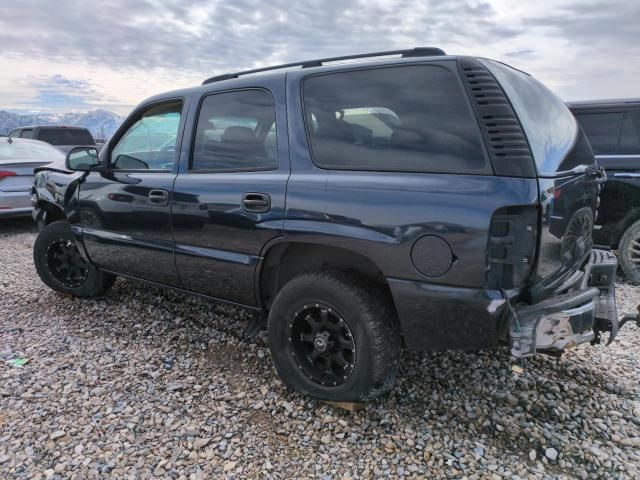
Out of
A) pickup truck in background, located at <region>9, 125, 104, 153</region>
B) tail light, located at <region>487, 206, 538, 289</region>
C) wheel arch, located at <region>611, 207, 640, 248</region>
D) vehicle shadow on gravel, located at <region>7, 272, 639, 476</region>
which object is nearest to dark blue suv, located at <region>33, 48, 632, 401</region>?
tail light, located at <region>487, 206, 538, 289</region>

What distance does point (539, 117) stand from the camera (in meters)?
2.30

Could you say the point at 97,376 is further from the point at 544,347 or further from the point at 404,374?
the point at 544,347

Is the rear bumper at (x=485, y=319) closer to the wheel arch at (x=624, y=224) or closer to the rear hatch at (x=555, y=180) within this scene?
the rear hatch at (x=555, y=180)

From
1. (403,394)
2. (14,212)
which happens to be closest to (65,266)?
(403,394)

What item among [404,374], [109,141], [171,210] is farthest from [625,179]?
[109,141]

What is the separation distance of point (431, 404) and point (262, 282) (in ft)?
3.96

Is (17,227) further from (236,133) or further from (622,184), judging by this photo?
(622,184)

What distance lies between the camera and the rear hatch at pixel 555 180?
2.07m

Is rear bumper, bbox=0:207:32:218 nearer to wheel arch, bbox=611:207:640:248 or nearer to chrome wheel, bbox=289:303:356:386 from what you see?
chrome wheel, bbox=289:303:356:386

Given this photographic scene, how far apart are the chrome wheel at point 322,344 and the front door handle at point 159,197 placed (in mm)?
1250

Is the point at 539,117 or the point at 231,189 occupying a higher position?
the point at 539,117

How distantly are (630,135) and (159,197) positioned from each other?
15.3 ft

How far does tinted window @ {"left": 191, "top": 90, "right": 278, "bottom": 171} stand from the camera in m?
2.74

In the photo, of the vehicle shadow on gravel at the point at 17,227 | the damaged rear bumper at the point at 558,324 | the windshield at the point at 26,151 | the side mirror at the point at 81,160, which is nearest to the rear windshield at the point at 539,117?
the damaged rear bumper at the point at 558,324
